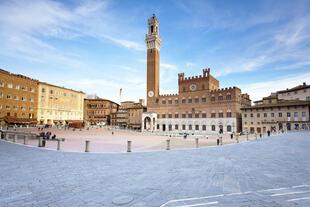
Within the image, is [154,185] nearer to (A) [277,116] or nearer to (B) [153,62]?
(A) [277,116]

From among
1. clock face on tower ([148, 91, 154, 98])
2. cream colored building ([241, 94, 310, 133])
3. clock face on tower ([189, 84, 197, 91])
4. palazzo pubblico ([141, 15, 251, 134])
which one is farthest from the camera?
clock face on tower ([148, 91, 154, 98])

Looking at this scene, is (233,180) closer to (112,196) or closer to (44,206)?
(112,196)

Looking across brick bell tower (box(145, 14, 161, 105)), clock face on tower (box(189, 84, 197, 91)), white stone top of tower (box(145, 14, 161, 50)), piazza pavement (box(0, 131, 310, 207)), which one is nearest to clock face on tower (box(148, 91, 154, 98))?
brick bell tower (box(145, 14, 161, 105))

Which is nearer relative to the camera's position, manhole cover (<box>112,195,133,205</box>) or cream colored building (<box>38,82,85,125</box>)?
manhole cover (<box>112,195,133,205</box>)

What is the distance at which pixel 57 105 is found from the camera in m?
54.5

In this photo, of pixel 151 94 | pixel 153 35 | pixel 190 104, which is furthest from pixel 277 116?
pixel 153 35

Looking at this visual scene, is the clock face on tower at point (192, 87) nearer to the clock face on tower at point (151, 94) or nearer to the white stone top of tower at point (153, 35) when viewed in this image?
the clock face on tower at point (151, 94)

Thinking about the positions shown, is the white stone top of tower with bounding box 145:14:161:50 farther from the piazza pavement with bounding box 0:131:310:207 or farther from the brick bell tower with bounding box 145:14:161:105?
the piazza pavement with bounding box 0:131:310:207

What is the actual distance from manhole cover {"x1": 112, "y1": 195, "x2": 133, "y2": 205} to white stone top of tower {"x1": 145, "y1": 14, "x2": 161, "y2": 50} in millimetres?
62279

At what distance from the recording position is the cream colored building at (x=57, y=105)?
166 feet

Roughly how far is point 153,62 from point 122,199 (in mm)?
60327

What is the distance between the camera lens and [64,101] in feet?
186

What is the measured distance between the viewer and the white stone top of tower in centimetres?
6291

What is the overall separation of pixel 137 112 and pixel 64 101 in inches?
1034
